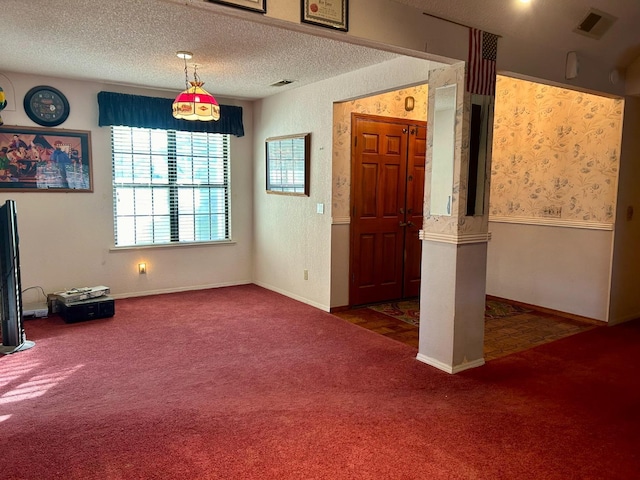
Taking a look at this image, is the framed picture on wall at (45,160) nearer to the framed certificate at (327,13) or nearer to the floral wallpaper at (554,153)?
the framed certificate at (327,13)

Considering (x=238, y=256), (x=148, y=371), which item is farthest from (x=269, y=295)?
(x=148, y=371)

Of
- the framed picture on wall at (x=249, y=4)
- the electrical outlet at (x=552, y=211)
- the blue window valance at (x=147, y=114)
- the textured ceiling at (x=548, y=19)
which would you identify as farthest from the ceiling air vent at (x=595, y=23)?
the blue window valance at (x=147, y=114)

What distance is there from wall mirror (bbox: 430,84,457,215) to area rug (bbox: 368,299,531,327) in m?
1.68

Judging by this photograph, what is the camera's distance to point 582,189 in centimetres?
468

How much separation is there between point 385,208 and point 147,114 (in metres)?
2.99

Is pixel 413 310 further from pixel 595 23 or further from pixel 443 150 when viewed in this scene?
pixel 595 23

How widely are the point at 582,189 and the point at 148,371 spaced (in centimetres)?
438

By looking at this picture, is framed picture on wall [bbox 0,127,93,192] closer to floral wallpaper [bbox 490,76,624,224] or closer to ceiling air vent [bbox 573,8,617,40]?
floral wallpaper [bbox 490,76,624,224]

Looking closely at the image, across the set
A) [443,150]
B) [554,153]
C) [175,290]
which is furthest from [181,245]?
[554,153]

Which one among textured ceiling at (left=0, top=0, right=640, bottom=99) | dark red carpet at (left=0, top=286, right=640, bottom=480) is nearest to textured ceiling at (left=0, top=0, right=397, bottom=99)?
textured ceiling at (left=0, top=0, right=640, bottom=99)

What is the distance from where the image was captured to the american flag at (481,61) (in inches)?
123

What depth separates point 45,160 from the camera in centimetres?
495

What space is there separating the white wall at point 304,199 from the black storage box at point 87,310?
2.04 m

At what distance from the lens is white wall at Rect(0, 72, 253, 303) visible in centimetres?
492
